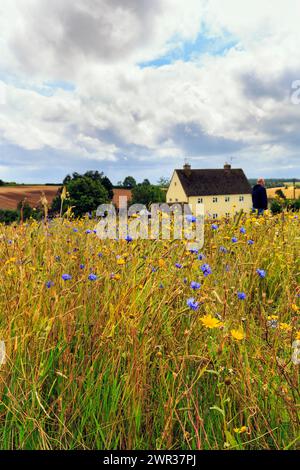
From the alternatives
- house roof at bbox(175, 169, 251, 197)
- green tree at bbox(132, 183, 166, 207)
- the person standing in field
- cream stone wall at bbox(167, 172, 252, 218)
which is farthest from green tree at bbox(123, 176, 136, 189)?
Answer: the person standing in field

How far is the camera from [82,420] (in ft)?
5.73

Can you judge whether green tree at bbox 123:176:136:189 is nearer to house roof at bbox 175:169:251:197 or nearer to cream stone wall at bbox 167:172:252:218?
cream stone wall at bbox 167:172:252:218

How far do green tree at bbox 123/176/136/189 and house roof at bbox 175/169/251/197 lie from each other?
112 ft

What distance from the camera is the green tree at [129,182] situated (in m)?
97.8

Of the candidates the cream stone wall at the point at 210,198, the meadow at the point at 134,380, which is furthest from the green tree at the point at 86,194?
the meadow at the point at 134,380

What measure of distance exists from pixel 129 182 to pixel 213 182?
130 feet

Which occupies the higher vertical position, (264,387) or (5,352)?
(5,352)

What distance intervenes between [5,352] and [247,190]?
6666 cm

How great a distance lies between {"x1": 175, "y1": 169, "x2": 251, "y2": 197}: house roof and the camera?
62.7 m

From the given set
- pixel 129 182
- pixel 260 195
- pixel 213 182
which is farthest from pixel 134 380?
pixel 129 182

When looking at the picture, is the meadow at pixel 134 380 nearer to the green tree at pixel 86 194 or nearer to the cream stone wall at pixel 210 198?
the green tree at pixel 86 194

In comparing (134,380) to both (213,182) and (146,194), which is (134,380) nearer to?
(213,182)

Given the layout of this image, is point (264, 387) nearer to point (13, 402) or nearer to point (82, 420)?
point (82, 420)
